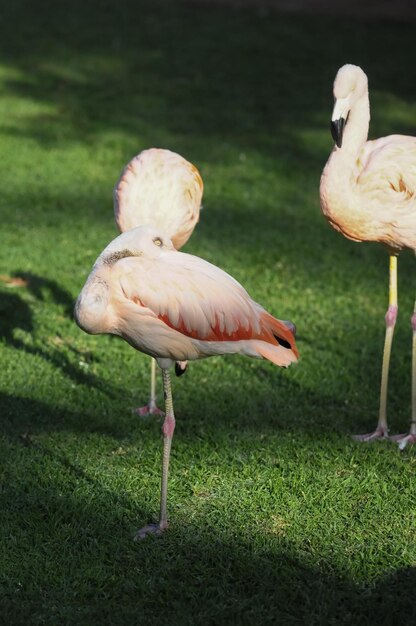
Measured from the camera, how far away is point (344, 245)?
26.1 ft

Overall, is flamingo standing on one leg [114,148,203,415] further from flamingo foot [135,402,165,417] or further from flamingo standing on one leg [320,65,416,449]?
flamingo standing on one leg [320,65,416,449]

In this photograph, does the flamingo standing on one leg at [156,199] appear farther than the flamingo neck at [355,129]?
Yes

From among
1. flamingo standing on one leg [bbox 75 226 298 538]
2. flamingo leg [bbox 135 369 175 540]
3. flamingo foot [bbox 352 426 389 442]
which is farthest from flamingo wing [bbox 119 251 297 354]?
flamingo foot [bbox 352 426 389 442]

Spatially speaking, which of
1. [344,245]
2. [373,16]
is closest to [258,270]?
[344,245]

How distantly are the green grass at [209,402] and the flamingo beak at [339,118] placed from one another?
4.84 ft

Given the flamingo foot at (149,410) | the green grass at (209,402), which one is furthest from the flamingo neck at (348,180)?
the flamingo foot at (149,410)

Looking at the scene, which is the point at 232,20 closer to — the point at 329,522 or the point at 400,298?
the point at 400,298

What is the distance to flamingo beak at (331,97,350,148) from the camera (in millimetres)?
4840

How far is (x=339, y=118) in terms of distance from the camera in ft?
15.9

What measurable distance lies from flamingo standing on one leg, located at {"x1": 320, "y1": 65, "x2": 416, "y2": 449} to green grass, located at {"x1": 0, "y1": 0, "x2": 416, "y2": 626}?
1.07m

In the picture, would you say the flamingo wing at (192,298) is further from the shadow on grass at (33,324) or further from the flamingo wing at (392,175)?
the shadow on grass at (33,324)

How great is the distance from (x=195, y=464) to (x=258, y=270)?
8.98 feet

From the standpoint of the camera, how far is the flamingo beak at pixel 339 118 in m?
4.84

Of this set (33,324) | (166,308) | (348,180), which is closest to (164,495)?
(166,308)
